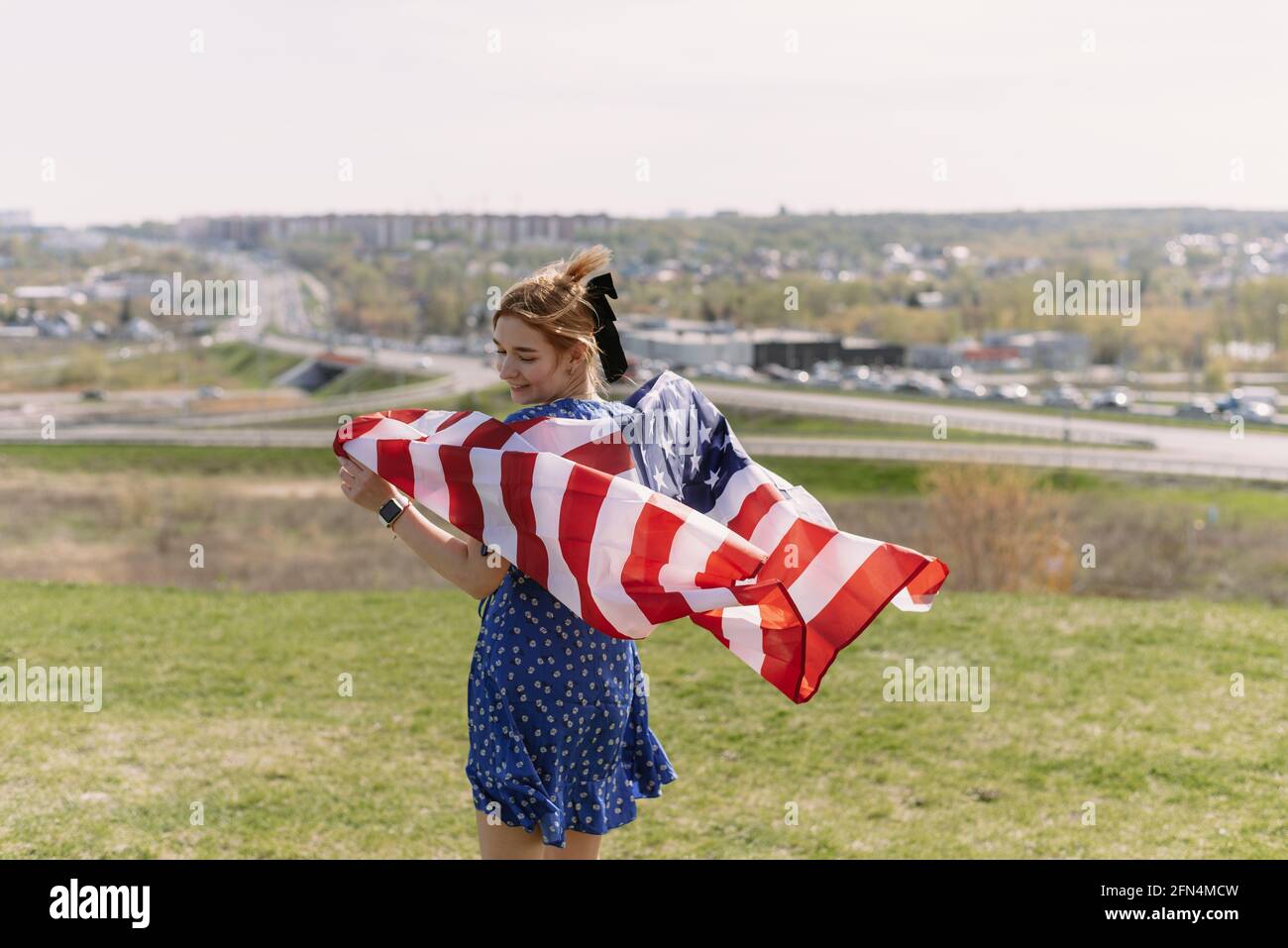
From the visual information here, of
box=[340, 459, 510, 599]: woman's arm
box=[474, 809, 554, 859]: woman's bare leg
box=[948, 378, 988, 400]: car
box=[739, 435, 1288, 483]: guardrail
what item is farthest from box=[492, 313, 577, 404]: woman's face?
box=[948, 378, 988, 400]: car

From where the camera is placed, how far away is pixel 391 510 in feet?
10.4

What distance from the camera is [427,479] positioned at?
3225 mm

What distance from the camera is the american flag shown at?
121 inches

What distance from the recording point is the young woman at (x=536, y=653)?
3.12 metres

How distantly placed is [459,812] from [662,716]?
5.63ft

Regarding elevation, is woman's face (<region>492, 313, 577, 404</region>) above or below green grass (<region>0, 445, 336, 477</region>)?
above

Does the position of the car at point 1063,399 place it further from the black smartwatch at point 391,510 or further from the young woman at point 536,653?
the black smartwatch at point 391,510

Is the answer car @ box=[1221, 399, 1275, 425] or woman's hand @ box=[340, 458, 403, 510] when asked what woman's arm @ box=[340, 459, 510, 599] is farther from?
car @ box=[1221, 399, 1275, 425]

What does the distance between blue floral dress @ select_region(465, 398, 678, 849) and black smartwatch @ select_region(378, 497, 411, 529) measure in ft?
0.76

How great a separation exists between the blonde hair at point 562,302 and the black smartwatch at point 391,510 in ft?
1.63

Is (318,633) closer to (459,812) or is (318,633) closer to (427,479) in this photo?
(459,812)

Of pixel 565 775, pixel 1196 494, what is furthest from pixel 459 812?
pixel 1196 494

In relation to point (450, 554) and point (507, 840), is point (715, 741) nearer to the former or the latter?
point (507, 840)

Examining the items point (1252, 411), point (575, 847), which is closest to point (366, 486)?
point (575, 847)
